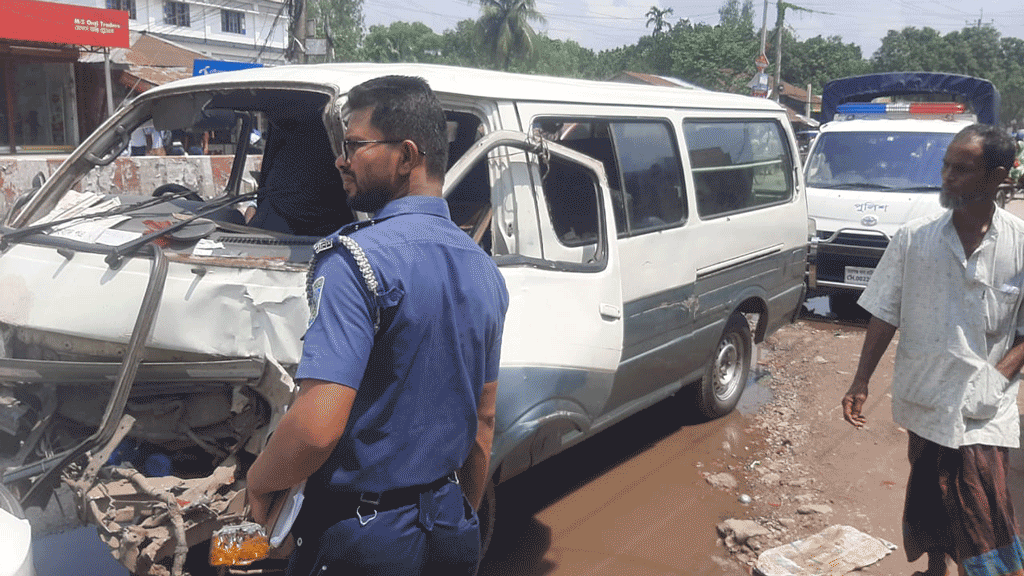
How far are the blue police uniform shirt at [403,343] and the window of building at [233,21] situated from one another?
5041 centimetres

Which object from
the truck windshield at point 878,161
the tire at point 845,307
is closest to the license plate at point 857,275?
the tire at point 845,307

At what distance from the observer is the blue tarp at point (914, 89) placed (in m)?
12.7

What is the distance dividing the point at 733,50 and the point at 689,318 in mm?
41250

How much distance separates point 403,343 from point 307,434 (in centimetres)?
25

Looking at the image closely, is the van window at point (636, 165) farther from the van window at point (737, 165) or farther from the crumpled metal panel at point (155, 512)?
the crumpled metal panel at point (155, 512)

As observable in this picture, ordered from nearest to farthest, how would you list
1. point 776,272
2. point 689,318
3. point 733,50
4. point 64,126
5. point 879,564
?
point 879,564
point 689,318
point 776,272
point 64,126
point 733,50

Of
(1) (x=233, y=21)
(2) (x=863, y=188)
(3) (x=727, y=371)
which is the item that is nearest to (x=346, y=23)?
(1) (x=233, y=21)

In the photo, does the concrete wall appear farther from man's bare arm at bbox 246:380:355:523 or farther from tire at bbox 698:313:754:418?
man's bare arm at bbox 246:380:355:523

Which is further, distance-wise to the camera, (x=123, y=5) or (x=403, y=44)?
(x=403, y=44)

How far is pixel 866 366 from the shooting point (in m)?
3.29

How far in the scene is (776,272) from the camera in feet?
19.5

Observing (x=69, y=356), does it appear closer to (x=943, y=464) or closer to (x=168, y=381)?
(x=168, y=381)

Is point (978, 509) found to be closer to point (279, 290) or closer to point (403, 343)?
point (403, 343)

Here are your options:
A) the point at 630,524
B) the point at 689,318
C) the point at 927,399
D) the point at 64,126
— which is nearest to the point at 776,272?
the point at 689,318
